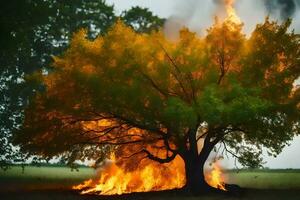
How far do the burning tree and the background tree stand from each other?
6.69m

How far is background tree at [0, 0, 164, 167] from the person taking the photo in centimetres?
3675

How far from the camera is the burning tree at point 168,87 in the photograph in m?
27.0

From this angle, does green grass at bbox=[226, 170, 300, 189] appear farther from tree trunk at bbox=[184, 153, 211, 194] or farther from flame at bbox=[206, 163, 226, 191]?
tree trunk at bbox=[184, 153, 211, 194]

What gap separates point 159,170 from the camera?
31969mm

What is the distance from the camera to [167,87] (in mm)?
27781

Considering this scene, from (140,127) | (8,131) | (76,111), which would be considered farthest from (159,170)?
(8,131)

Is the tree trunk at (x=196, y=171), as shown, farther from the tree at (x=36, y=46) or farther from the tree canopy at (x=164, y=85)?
the tree at (x=36, y=46)

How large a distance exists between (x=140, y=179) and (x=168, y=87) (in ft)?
23.4

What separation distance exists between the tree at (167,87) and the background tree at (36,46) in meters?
6.62

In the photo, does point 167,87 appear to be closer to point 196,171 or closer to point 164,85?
point 164,85

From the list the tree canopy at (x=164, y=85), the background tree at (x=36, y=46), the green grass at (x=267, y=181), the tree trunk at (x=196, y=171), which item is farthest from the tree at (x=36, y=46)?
the green grass at (x=267, y=181)

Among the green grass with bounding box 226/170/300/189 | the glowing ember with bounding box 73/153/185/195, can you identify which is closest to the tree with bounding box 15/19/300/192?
the glowing ember with bounding box 73/153/185/195

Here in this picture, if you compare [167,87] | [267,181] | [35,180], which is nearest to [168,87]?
[167,87]

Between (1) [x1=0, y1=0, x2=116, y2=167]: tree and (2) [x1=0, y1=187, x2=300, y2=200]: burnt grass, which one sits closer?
(2) [x1=0, y1=187, x2=300, y2=200]: burnt grass
